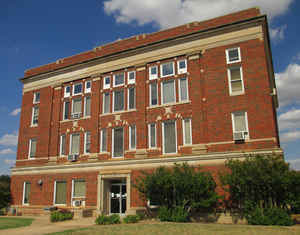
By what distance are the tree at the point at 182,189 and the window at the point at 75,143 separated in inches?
396

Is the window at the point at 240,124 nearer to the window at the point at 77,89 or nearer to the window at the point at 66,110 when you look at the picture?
the window at the point at 77,89

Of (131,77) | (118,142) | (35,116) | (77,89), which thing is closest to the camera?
(118,142)

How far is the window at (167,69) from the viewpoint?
25100 mm

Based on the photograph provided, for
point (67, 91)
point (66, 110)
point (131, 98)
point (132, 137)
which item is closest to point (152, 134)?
point (132, 137)

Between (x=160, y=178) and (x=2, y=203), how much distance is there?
1933 cm

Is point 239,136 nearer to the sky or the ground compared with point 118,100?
nearer to the ground

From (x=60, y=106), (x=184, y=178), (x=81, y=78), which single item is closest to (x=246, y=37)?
(x=184, y=178)

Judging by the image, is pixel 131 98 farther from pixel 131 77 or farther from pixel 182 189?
pixel 182 189

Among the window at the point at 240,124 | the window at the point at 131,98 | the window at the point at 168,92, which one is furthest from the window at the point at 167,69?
the window at the point at 240,124

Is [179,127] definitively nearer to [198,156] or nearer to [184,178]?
[198,156]

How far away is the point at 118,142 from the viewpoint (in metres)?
26.1

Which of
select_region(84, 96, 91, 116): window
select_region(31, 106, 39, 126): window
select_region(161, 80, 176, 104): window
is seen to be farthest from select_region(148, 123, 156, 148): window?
select_region(31, 106, 39, 126): window

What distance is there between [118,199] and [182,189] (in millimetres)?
8195

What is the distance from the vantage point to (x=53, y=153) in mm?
29203
